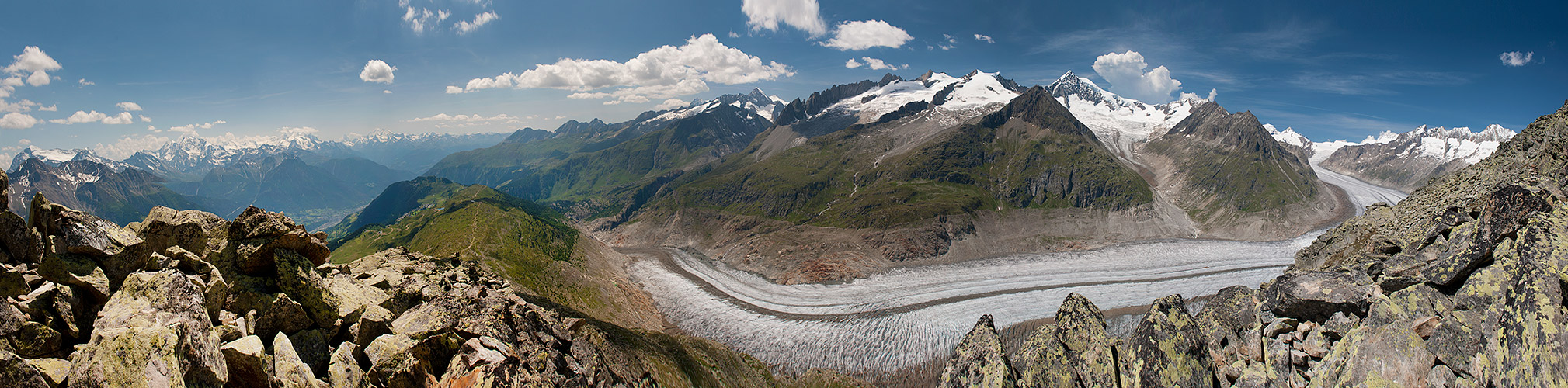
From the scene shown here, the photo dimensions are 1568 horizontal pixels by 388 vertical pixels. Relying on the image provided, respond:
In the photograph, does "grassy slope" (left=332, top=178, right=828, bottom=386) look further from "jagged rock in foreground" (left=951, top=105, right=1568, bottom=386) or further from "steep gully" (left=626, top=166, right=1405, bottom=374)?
"jagged rock in foreground" (left=951, top=105, right=1568, bottom=386)

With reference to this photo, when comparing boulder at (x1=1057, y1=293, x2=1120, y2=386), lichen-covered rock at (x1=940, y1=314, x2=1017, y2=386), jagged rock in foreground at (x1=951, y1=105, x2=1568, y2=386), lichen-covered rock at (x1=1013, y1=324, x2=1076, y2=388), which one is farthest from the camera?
lichen-covered rock at (x1=940, y1=314, x2=1017, y2=386)

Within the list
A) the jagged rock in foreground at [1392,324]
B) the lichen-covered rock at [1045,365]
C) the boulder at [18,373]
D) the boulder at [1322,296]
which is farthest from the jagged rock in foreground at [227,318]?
the boulder at [1322,296]

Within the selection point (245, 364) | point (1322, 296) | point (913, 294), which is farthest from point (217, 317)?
point (913, 294)

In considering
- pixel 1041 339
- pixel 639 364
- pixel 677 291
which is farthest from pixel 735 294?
pixel 1041 339

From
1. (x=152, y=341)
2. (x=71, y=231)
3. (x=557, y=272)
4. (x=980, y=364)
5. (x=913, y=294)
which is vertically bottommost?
(x=913, y=294)

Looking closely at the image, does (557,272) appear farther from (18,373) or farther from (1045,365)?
(18,373)

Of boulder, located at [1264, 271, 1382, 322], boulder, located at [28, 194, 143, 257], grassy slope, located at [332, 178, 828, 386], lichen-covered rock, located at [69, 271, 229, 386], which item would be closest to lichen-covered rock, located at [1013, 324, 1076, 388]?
boulder, located at [1264, 271, 1382, 322]

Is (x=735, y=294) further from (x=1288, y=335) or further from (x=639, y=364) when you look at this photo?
(x=1288, y=335)
